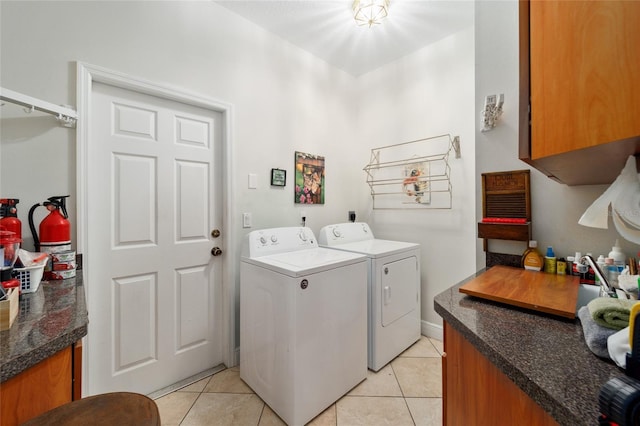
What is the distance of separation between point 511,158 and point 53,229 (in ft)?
7.91

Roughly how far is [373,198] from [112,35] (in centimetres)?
252

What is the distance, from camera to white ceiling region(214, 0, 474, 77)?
2020mm

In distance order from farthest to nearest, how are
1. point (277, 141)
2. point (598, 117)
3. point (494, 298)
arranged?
1. point (277, 141)
2. point (494, 298)
3. point (598, 117)

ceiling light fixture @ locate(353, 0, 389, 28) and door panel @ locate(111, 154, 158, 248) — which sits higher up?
ceiling light fixture @ locate(353, 0, 389, 28)

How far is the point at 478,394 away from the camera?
0.78 meters

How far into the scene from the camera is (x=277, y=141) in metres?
2.37

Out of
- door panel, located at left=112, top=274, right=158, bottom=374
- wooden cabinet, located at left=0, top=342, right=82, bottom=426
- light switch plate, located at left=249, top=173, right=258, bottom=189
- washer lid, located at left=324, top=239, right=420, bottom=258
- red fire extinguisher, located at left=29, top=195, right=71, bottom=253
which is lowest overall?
door panel, located at left=112, top=274, right=158, bottom=374

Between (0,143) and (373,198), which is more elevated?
(0,143)

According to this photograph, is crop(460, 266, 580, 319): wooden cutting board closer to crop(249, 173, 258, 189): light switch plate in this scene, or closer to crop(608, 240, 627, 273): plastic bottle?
crop(608, 240, 627, 273): plastic bottle

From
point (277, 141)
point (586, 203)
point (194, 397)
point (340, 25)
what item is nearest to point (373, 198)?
point (277, 141)

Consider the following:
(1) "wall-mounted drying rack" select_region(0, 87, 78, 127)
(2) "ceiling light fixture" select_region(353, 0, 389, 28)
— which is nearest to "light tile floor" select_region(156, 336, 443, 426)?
(1) "wall-mounted drying rack" select_region(0, 87, 78, 127)

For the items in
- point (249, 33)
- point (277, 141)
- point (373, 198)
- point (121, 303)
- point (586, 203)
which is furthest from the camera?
point (373, 198)

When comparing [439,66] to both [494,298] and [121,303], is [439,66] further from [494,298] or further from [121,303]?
[121,303]

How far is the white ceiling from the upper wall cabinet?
1.71 m
